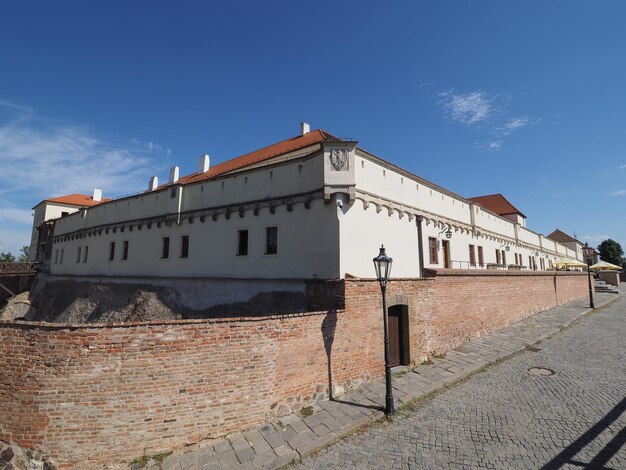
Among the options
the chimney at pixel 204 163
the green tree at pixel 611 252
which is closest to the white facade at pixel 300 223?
the chimney at pixel 204 163

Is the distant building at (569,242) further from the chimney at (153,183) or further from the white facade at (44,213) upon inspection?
the white facade at (44,213)

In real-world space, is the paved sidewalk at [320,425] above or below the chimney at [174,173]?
below

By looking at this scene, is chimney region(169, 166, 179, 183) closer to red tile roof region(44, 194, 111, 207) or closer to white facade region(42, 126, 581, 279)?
white facade region(42, 126, 581, 279)

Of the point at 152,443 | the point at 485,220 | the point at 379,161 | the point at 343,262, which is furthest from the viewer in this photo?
the point at 485,220

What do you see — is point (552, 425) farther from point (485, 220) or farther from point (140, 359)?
point (485, 220)

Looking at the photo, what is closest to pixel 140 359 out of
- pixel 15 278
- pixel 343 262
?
pixel 343 262

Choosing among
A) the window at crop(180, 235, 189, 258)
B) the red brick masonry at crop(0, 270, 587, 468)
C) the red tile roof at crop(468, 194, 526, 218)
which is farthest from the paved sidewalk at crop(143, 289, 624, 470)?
the red tile roof at crop(468, 194, 526, 218)

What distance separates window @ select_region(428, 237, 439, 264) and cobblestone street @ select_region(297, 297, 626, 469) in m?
5.79

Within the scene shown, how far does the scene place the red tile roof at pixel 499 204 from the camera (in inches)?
1537

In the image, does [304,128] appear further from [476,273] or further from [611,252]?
[611,252]

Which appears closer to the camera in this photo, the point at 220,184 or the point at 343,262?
the point at 343,262

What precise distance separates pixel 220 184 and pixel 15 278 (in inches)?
1182

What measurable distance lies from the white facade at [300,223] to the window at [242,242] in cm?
5

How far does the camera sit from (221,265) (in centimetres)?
1455
